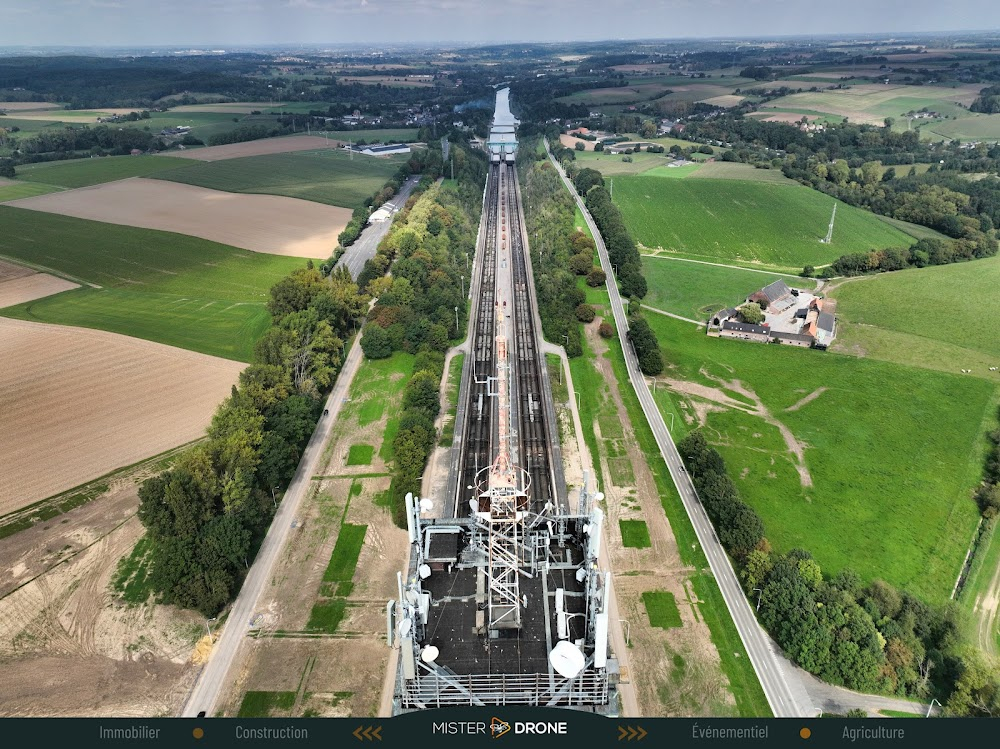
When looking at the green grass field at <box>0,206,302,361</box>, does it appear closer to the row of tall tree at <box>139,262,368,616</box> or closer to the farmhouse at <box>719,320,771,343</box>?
the row of tall tree at <box>139,262,368,616</box>

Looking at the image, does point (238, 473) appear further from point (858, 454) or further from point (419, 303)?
point (858, 454)

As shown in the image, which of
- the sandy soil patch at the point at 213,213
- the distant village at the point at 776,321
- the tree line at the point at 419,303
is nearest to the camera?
the tree line at the point at 419,303

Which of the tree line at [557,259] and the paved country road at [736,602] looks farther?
the tree line at [557,259]

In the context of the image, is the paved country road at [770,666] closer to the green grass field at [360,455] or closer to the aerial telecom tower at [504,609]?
the aerial telecom tower at [504,609]

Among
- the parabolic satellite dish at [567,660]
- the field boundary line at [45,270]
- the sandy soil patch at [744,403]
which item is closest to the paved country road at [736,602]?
the sandy soil patch at [744,403]

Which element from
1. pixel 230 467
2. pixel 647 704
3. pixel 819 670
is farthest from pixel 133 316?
pixel 819 670

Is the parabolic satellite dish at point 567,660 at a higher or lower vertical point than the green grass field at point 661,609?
higher

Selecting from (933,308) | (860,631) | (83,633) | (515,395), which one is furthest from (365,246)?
(860,631)

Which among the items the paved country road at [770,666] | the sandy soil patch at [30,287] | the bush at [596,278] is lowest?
the paved country road at [770,666]
